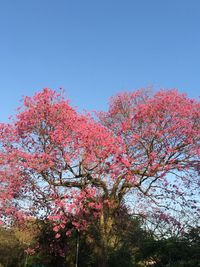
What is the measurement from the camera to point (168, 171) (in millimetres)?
15758

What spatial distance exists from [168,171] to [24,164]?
6174 mm

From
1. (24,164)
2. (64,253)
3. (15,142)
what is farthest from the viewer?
(64,253)

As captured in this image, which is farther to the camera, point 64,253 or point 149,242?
point 64,253

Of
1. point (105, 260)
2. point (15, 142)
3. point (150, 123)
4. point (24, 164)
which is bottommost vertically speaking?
point (105, 260)

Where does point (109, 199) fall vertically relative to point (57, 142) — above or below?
below

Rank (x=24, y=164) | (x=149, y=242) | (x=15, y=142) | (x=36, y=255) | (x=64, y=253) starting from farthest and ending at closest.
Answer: (x=36, y=255) < (x=64, y=253) < (x=15, y=142) < (x=24, y=164) < (x=149, y=242)

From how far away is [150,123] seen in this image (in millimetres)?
16203

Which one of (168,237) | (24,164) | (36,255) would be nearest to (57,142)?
(24,164)

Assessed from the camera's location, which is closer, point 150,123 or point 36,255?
point 150,123

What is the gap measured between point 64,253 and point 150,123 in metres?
9.17

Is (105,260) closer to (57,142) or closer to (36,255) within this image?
(57,142)

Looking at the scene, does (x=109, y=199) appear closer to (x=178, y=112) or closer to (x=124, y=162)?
(x=124, y=162)

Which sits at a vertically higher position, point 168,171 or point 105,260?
point 168,171

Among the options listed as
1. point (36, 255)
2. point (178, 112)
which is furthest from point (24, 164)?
point (36, 255)
